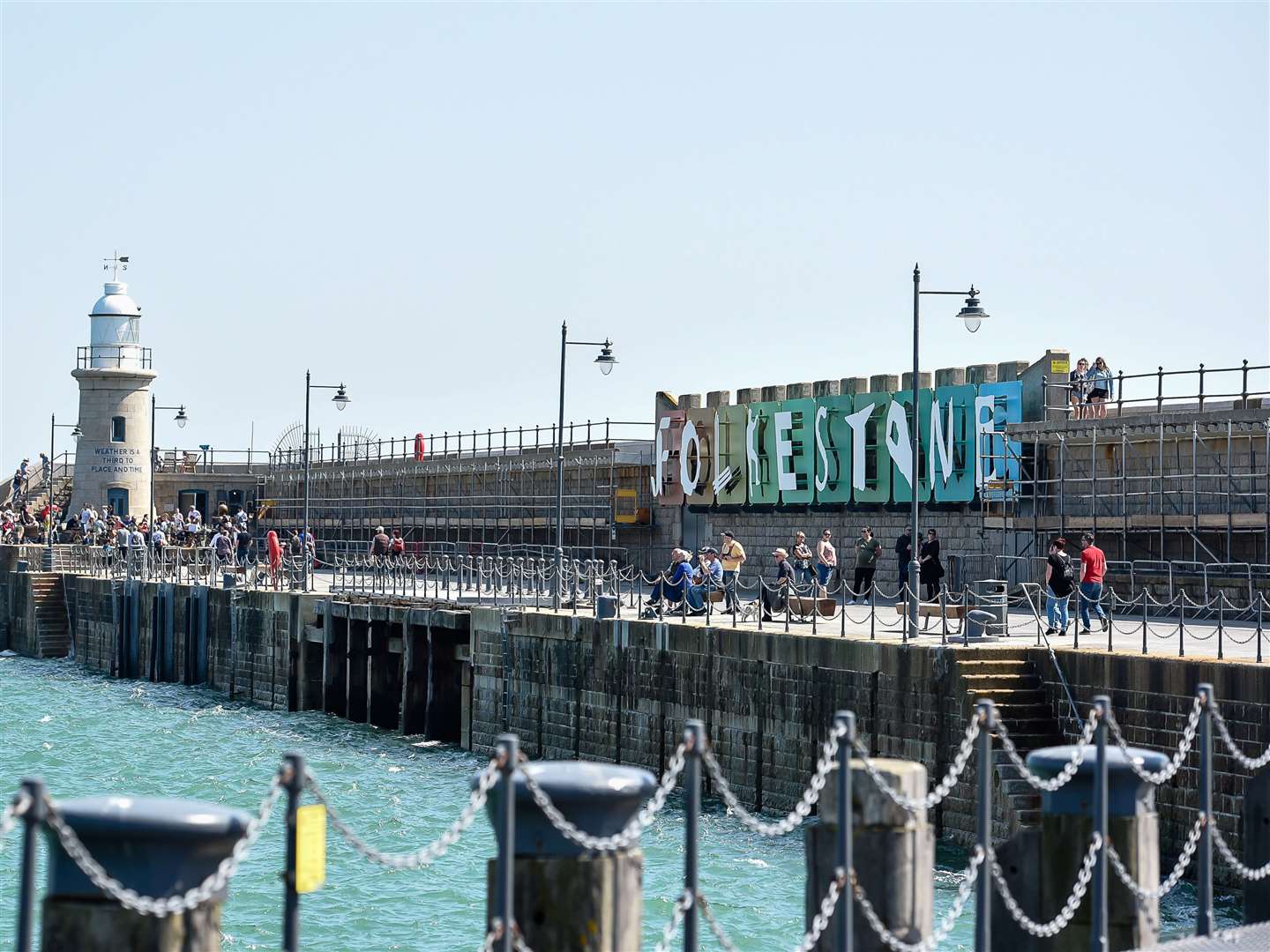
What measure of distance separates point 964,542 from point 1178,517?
6944 millimetres

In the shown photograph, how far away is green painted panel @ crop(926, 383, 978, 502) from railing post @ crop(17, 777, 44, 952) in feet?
107

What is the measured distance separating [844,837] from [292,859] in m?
2.71

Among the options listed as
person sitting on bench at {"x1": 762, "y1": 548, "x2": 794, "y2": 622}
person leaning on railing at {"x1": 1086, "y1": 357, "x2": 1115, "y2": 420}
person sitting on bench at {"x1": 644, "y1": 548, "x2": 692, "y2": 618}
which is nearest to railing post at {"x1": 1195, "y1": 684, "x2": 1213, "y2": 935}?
person sitting on bench at {"x1": 762, "y1": 548, "x2": 794, "y2": 622}

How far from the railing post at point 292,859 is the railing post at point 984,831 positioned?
3.64 metres

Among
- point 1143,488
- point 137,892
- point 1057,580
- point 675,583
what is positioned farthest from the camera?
point 1143,488

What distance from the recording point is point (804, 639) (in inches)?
1053

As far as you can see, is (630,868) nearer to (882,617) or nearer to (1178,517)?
(882,617)

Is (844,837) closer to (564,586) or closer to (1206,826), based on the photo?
(1206,826)

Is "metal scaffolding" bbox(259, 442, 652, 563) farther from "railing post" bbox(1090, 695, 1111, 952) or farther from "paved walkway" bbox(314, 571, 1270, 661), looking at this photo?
"railing post" bbox(1090, 695, 1111, 952)

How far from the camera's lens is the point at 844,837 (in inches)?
354

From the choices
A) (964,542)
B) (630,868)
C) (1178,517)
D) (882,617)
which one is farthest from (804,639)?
(630,868)

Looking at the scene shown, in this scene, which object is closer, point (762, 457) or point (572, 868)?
point (572, 868)

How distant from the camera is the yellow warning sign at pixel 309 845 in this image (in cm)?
773

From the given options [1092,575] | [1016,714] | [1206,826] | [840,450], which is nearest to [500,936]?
[1206,826]
